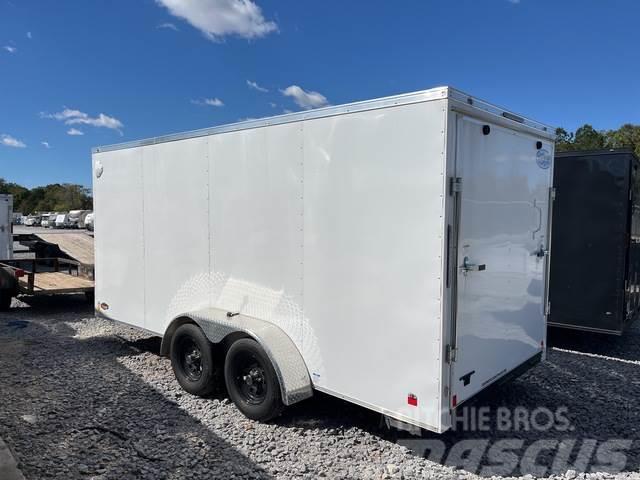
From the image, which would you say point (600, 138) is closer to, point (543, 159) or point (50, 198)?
point (543, 159)

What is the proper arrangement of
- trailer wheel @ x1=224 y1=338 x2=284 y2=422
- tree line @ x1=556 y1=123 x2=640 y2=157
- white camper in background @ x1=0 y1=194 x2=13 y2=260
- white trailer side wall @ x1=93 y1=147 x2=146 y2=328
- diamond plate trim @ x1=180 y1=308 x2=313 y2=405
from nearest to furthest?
diamond plate trim @ x1=180 y1=308 x2=313 y2=405, trailer wheel @ x1=224 y1=338 x2=284 y2=422, white trailer side wall @ x1=93 y1=147 x2=146 y2=328, white camper in background @ x1=0 y1=194 x2=13 y2=260, tree line @ x1=556 y1=123 x2=640 y2=157

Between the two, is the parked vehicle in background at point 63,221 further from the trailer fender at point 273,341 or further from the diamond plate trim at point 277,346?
the diamond plate trim at point 277,346

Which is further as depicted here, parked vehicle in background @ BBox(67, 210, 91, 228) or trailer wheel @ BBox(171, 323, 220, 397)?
parked vehicle in background @ BBox(67, 210, 91, 228)

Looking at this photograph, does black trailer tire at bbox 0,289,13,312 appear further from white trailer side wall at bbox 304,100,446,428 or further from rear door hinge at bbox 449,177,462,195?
rear door hinge at bbox 449,177,462,195

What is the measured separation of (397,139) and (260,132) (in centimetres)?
143

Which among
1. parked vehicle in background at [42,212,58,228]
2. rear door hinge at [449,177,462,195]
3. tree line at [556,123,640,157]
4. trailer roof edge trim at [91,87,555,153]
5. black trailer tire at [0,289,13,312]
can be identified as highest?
tree line at [556,123,640,157]

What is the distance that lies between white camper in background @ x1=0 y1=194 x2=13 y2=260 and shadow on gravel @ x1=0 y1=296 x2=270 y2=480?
6159 millimetres

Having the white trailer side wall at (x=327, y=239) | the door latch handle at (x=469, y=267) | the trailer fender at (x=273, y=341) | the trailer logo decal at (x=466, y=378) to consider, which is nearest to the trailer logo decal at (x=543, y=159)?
the door latch handle at (x=469, y=267)

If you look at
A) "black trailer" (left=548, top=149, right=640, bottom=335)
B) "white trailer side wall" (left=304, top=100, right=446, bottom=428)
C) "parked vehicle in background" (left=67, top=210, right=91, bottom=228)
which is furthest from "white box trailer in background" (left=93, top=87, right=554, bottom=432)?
"parked vehicle in background" (left=67, top=210, right=91, bottom=228)

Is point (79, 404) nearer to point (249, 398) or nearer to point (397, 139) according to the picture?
point (249, 398)

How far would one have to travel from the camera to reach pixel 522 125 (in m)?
3.92

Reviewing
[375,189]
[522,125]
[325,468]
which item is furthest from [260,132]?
[325,468]

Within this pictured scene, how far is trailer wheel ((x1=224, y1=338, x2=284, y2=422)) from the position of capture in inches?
153

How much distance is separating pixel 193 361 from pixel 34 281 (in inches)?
230
